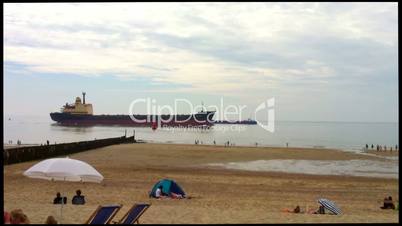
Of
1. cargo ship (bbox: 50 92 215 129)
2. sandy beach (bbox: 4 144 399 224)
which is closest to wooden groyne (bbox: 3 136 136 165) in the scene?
sandy beach (bbox: 4 144 399 224)

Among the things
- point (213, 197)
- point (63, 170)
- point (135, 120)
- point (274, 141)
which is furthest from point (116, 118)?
point (63, 170)

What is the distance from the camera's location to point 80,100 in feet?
468

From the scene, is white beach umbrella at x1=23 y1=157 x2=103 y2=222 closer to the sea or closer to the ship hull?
the sea

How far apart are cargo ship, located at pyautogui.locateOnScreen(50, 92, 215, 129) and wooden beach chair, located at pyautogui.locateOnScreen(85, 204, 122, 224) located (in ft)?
398

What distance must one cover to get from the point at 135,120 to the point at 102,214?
148488mm

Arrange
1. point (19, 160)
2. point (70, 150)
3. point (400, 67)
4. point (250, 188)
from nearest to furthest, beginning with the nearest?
point (400, 67), point (250, 188), point (19, 160), point (70, 150)

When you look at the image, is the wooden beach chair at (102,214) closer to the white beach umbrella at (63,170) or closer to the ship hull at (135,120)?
the white beach umbrella at (63,170)

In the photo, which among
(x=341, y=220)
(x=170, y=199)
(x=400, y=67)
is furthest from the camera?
(x=170, y=199)

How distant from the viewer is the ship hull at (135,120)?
141750 mm

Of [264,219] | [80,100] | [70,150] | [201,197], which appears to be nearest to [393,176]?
[201,197]

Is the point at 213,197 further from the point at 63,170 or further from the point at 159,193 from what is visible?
the point at 63,170

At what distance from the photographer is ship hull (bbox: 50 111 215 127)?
465ft

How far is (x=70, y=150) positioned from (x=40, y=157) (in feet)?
24.0

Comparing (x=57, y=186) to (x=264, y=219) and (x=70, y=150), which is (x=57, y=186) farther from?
(x=70, y=150)
